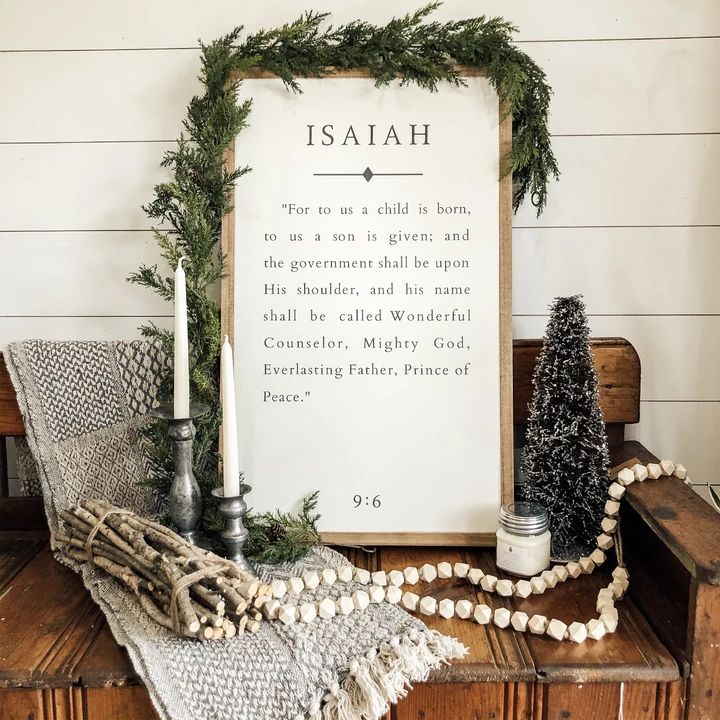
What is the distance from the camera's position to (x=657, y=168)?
1.28 m

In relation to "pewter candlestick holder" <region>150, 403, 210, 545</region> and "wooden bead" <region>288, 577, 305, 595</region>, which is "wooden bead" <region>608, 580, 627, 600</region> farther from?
"pewter candlestick holder" <region>150, 403, 210, 545</region>

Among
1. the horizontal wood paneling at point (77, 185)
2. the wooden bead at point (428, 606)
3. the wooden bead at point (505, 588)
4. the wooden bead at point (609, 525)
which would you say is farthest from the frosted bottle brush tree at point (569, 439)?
the horizontal wood paneling at point (77, 185)

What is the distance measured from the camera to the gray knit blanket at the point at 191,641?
0.85 meters

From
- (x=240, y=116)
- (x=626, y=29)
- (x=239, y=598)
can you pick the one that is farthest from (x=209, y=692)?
→ (x=626, y=29)

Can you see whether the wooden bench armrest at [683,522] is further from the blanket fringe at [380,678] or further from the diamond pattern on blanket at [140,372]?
the diamond pattern on blanket at [140,372]

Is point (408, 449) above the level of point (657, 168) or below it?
below

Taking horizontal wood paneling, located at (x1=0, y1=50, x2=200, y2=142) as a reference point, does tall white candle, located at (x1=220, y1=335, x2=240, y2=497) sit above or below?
below

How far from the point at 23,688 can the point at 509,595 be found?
637 millimetres

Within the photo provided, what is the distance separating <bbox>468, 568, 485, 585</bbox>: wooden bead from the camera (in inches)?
41.9

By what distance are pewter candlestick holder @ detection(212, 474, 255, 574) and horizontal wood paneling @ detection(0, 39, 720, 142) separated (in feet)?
2.17

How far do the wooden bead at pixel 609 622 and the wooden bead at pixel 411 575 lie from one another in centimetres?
26

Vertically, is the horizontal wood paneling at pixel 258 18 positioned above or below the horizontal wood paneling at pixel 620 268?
above

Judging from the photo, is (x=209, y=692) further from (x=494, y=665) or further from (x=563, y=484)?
(x=563, y=484)

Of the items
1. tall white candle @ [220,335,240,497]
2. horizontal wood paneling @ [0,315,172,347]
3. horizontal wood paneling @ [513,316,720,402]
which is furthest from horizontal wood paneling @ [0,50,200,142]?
horizontal wood paneling @ [513,316,720,402]
